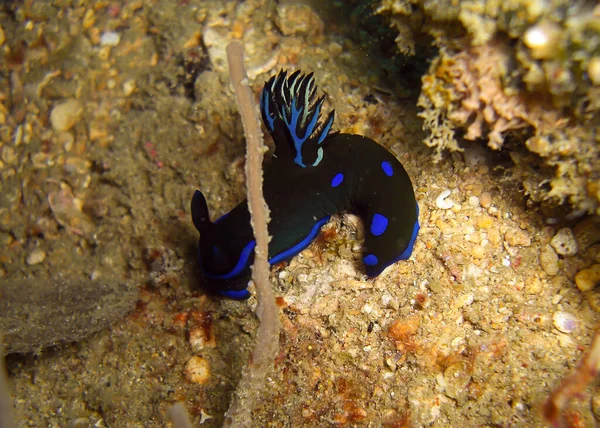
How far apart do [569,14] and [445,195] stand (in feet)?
4.74

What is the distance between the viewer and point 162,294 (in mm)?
3461

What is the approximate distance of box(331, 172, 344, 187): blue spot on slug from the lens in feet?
9.87

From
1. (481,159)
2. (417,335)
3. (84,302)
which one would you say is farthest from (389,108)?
(84,302)

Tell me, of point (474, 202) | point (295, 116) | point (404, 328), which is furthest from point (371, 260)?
point (295, 116)

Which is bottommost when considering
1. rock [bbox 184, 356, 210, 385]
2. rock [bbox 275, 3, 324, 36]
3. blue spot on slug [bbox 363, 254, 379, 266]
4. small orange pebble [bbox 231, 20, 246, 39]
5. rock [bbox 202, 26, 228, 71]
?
rock [bbox 184, 356, 210, 385]

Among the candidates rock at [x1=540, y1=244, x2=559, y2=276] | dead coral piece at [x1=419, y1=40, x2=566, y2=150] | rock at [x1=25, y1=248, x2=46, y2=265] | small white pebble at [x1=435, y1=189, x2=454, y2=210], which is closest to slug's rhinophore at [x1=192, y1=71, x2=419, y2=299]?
small white pebble at [x1=435, y1=189, x2=454, y2=210]

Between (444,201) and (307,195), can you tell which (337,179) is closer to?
(307,195)

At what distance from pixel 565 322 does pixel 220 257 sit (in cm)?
234

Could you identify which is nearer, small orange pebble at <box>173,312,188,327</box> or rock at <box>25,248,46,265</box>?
small orange pebble at <box>173,312,188,327</box>

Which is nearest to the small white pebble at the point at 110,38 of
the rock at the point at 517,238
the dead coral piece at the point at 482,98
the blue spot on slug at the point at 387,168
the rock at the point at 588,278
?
the blue spot on slug at the point at 387,168

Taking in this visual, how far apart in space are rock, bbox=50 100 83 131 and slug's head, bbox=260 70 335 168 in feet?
7.48

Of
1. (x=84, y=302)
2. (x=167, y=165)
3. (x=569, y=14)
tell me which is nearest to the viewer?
(x=569, y=14)

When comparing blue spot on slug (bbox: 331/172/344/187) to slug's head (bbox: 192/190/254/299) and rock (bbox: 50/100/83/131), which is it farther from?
rock (bbox: 50/100/83/131)

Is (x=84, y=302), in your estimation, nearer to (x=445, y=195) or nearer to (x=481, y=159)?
(x=445, y=195)
